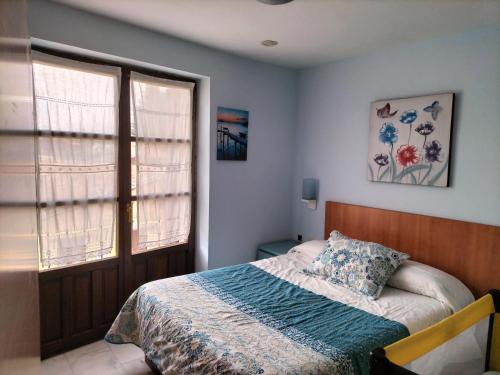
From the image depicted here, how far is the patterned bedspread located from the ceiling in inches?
77.4

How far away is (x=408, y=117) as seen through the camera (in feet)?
9.44

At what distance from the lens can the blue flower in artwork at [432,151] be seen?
270 cm

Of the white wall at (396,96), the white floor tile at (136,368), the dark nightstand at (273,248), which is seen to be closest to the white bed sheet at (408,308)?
the dark nightstand at (273,248)

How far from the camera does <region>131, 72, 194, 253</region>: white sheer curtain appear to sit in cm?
296

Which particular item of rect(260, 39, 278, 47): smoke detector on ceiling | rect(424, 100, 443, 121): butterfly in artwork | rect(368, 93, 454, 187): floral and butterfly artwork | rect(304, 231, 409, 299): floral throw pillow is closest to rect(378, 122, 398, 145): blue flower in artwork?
rect(368, 93, 454, 187): floral and butterfly artwork

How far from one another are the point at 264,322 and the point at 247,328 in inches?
5.0

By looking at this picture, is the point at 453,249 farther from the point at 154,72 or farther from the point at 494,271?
the point at 154,72

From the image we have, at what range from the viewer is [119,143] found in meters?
2.86

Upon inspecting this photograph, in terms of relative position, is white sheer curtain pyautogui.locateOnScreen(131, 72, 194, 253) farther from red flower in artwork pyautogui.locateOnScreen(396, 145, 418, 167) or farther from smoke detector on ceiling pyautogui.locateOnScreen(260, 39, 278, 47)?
red flower in artwork pyautogui.locateOnScreen(396, 145, 418, 167)

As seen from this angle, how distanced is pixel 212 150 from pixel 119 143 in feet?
2.82

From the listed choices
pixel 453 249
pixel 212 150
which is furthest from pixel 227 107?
pixel 453 249

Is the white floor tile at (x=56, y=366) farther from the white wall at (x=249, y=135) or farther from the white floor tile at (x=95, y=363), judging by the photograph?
the white wall at (x=249, y=135)

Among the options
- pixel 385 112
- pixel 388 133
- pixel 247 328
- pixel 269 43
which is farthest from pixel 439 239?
pixel 269 43

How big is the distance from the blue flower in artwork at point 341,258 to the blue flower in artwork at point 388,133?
44.0 inches
